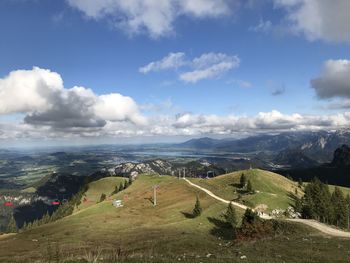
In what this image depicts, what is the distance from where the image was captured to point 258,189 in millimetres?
144125

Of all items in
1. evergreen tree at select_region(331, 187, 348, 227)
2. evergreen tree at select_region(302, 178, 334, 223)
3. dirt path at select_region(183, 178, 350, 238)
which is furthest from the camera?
evergreen tree at select_region(331, 187, 348, 227)

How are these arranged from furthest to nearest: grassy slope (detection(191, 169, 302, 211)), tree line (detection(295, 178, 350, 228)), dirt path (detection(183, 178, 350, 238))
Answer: grassy slope (detection(191, 169, 302, 211)) → tree line (detection(295, 178, 350, 228)) → dirt path (detection(183, 178, 350, 238))

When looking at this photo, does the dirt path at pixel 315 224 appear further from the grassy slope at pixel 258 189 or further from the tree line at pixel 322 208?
the tree line at pixel 322 208

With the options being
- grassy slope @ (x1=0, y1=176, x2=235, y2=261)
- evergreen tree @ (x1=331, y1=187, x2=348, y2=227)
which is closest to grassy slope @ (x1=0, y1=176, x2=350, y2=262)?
grassy slope @ (x1=0, y1=176, x2=235, y2=261)

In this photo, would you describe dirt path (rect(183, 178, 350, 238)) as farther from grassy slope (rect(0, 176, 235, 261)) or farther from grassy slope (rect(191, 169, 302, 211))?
grassy slope (rect(0, 176, 235, 261))

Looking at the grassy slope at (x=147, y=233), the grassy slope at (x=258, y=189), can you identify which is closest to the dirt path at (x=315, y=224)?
the grassy slope at (x=147, y=233)

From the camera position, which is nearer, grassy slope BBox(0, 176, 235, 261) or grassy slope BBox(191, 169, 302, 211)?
grassy slope BBox(0, 176, 235, 261)

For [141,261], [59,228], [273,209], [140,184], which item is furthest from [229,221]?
[140,184]

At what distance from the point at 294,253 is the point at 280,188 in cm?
12455

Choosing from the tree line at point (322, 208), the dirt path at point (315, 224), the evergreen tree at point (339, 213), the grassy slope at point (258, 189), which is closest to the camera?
the dirt path at point (315, 224)

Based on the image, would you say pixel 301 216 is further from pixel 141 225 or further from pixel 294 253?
pixel 294 253

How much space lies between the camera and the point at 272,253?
33.8 meters

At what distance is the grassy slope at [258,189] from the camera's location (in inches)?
4471

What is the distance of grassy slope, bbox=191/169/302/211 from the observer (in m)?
114
